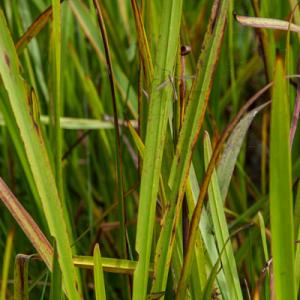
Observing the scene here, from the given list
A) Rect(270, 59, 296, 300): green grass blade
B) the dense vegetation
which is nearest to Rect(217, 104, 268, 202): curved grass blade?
the dense vegetation

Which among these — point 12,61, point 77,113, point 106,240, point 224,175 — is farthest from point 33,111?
point 77,113

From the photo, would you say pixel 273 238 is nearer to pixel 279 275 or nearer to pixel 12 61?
pixel 279 275

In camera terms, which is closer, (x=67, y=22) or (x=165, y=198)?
(x=165, y=198)

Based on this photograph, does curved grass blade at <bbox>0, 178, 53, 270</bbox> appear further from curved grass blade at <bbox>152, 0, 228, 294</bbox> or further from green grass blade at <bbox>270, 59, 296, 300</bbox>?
green grass blade at <bbox>270, 59, 296, 300</bbox>

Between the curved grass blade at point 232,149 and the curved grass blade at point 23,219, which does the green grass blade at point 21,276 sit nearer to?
the curved grass blade at point 23,219

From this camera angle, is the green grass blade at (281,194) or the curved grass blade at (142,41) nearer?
the green grass blade at (281,194)

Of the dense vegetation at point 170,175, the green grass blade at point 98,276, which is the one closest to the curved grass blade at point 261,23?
the dense vegetation at point 170,175

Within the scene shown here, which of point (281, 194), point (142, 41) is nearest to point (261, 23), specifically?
point (142, 41)
